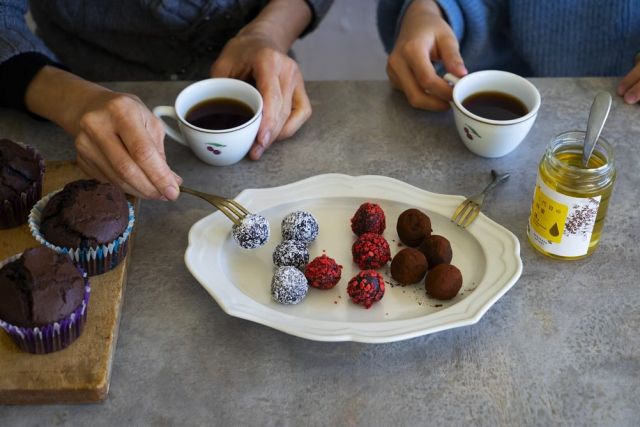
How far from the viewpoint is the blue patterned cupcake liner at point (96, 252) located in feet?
3.67

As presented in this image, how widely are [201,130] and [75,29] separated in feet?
1.92

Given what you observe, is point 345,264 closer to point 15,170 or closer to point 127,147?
point 127,147

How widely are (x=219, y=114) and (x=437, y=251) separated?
492 millimetres

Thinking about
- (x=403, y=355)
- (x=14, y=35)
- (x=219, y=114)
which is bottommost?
(x=403, y=355)

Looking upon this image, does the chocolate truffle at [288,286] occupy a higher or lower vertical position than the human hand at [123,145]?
lower

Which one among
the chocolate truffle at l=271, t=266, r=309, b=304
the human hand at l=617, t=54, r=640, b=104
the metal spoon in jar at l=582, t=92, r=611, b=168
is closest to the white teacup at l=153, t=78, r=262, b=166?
the chocolate truffle at l=271, t=266, r=309, b=304

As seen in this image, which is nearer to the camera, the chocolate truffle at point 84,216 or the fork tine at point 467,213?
the chocolate truffle at point 84,216

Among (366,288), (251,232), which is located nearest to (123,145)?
(251,232)

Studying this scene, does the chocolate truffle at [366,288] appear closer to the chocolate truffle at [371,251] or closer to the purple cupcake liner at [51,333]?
the chocolate truffle at [371,251]

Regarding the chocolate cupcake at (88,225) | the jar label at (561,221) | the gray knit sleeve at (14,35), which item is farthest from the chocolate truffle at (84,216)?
the jar label at (561,221)

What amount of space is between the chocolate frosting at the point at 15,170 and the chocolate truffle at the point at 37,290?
0.21m

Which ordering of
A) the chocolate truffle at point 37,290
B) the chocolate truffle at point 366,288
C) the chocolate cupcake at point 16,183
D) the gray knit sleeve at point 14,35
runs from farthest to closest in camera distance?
1. the gray knit sleeve at point 14,35
2. the chocolate cupcake at point 16,183
3. the chocolate truffle at point 366,288
4. the chocolate truffle at point 37,290

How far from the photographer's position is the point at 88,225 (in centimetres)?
111

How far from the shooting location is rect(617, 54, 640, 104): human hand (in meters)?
1.47
